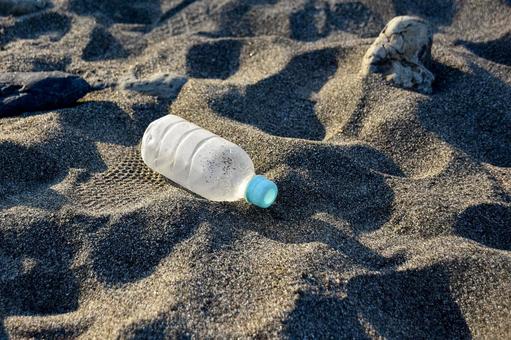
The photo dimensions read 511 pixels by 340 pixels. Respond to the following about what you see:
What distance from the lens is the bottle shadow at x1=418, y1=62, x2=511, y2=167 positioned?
246cm

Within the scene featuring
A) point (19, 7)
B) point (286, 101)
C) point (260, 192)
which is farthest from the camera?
point (19, 7)

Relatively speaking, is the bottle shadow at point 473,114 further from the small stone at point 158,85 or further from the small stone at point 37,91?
the small stone at point 37,91

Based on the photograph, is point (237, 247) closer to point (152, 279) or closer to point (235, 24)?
point (152, 279)

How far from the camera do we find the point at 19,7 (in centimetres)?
343

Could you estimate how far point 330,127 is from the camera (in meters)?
2.62

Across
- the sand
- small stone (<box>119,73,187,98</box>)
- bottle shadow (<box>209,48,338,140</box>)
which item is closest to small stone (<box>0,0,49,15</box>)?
the sand

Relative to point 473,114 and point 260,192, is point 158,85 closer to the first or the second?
point 260,192

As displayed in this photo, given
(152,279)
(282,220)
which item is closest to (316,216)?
(282,220)

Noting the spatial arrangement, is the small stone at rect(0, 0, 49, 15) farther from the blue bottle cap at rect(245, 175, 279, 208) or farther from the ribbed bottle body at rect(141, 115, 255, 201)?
the blue bottle cap at rect(245, 175, 279, 208)

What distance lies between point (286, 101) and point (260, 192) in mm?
896

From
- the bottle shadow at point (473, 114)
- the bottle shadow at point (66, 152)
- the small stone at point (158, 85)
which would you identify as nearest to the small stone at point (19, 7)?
the small stone at point (158, 85)

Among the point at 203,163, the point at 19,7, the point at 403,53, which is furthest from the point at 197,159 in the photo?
the point at 19,7

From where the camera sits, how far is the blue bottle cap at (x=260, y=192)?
1.98 m

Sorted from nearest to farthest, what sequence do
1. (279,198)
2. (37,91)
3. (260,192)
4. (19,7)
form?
1. (260,192)
2. (279,198)
3. (37,91)
4. (19,7)
